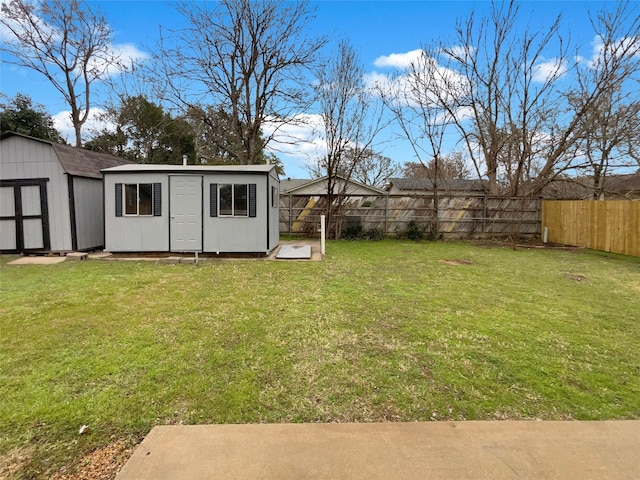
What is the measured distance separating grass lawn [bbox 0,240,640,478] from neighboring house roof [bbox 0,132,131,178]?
3.38 meters

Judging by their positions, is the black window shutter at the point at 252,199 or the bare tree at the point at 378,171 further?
the bare tree at the point at 378,171

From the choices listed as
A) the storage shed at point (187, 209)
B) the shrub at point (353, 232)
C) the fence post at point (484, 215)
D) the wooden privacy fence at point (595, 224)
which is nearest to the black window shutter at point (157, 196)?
the storage shed at point (187, 209)

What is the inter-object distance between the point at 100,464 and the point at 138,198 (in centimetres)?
735

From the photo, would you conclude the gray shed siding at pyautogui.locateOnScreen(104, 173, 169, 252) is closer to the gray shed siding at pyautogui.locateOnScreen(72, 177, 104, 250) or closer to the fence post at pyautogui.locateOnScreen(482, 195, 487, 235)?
the gray shed siding at pyautogui.locateOnScreen(72, 177, 104, 250)

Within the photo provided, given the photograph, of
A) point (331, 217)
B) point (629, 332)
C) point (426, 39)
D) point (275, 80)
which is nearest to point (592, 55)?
point (426, 39)

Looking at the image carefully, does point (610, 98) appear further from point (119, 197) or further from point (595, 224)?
point (119, 197)

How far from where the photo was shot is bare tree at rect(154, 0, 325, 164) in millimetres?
12602

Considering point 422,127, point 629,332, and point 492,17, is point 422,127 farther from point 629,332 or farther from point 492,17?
point 629,332

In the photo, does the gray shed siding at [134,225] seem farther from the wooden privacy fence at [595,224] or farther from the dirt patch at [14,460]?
the wooden privacy fence at [595,224]

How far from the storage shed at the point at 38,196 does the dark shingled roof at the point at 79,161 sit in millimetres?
25

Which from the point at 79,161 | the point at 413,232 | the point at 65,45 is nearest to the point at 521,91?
the point at 413,232

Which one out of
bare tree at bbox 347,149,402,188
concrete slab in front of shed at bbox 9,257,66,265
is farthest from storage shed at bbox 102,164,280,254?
bare tree at bbox 347,149,402,188

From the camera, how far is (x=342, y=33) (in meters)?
11.9

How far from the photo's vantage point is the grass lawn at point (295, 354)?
207 centimetres
